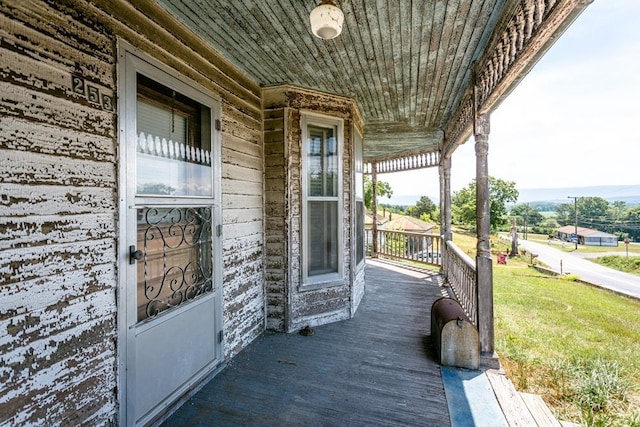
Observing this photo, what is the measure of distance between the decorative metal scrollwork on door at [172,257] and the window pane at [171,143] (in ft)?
0.58

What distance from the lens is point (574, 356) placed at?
3432mm

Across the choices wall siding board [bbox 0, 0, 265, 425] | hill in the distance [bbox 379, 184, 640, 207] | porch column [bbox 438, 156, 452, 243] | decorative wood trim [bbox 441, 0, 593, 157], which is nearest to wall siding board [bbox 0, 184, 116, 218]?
wall siding board [bbox 0, 0, 265, 425]

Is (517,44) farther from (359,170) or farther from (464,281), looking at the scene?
(464,281)

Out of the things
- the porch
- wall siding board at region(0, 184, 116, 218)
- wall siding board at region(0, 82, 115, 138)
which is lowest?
the porch

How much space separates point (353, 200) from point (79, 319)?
3029mm

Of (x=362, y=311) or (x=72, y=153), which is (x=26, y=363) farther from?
(x=362, y=311)

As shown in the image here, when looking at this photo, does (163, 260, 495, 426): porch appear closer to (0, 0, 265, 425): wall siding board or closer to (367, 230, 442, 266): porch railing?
(0, 0, 265, 425): wall siding board

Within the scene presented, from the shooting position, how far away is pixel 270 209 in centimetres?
336

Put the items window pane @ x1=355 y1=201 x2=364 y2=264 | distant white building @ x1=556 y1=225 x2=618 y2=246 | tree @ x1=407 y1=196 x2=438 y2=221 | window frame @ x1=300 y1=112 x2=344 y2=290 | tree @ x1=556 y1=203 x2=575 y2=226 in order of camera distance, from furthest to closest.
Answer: tree @ x1=556 y1=203 x2=575 y2=226 < distant white building @ x1=556 y1=225 x2=618 y2=246 < tree @ x1=407 y1=196 x2=438 y2=221 < window pane @ x1=355 y1=201 x2=364 y2=264 < window frame @ x1=300 y1=112 x2=344 y2=290

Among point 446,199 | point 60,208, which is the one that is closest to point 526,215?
point 446,199

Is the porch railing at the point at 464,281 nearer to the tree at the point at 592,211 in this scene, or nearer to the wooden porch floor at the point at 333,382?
the wooden porch floor at the point at 333,382

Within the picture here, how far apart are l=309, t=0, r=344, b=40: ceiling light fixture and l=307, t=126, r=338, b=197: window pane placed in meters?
1.80

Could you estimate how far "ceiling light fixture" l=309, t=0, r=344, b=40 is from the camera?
5.34 feet

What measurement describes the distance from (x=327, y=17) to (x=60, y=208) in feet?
5.61
